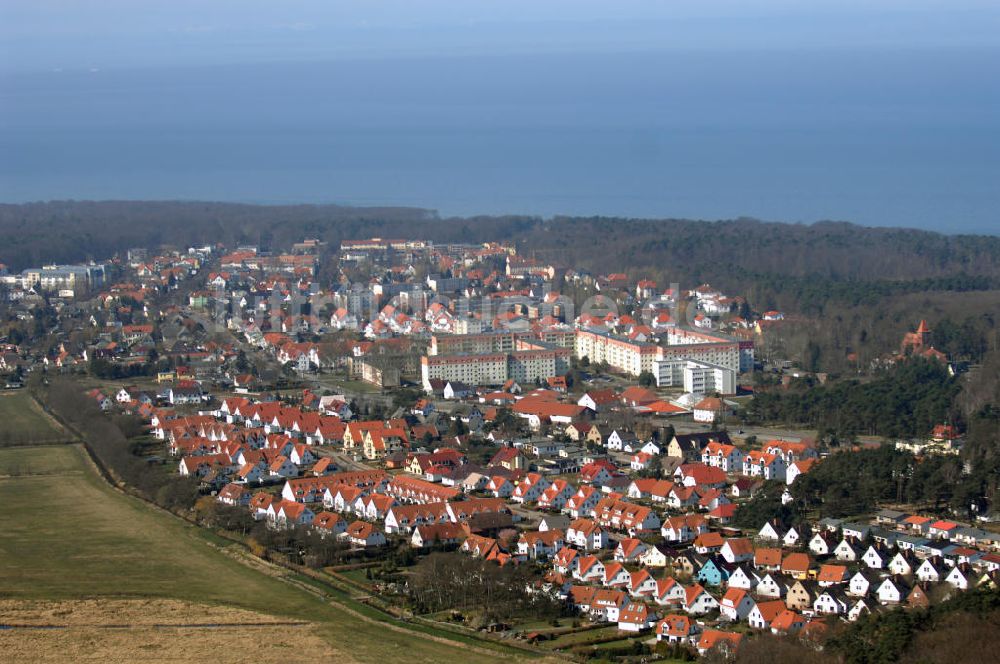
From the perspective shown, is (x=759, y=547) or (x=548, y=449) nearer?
(x=759, y=547)

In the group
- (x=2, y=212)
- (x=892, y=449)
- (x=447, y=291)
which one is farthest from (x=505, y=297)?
(x=2, y=212)

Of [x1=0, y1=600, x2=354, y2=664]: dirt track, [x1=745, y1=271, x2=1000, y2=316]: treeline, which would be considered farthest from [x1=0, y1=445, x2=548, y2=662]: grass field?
[x1=745, y1=271, x2=1000, y2=316]: treeline

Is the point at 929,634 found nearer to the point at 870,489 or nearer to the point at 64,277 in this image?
the point at 870,489

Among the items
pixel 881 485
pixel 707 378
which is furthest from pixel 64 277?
pixel 881 485

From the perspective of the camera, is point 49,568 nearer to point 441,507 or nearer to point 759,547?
point 441,507

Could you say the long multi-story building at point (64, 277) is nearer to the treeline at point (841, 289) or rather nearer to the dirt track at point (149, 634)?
the treeline at point (841, 289)

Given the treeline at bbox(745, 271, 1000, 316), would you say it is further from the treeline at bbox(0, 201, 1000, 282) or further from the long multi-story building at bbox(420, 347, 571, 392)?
the long multi-story building at bbox(420, 347, 571, 392)
